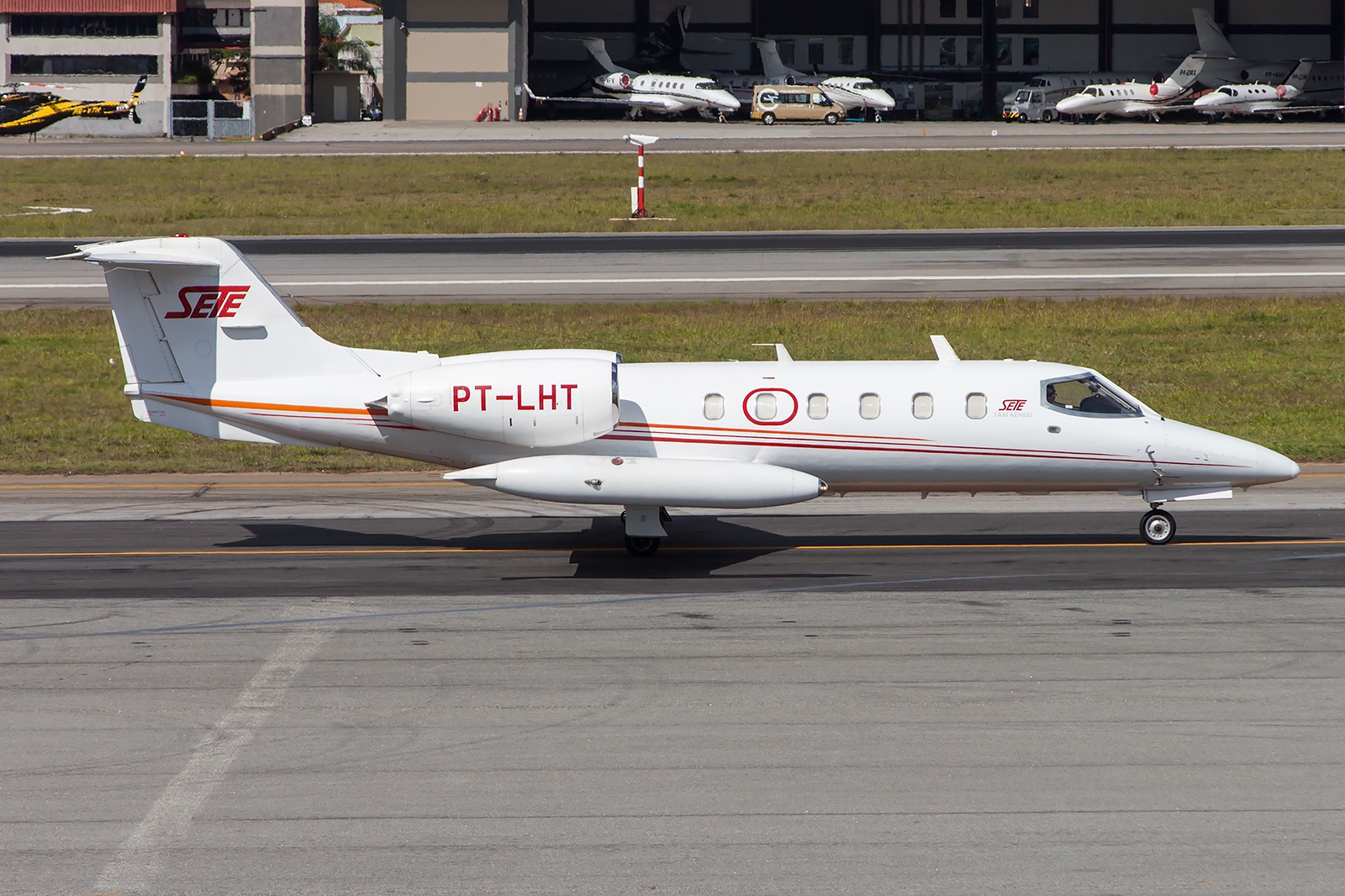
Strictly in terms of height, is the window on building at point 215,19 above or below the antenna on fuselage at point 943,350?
above

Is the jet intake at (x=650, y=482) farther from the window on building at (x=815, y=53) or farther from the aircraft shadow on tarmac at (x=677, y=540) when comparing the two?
the window on building at (x=815, y=53)

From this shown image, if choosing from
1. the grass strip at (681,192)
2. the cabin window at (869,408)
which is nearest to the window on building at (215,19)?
the grass strip at (681,192)

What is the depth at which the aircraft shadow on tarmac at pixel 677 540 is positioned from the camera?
1767 cm

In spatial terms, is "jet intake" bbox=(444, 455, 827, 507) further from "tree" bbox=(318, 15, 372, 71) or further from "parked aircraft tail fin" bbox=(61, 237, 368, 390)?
"tree" bbox=(318, 15, 372, 71)

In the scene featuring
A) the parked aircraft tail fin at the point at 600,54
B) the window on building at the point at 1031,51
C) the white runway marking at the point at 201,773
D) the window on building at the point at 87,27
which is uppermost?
the window on building at the point at 87,27

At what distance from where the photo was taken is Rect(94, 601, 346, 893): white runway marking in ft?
30.1

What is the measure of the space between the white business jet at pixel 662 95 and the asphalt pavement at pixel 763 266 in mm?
52337

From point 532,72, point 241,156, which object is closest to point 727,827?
point 241,156

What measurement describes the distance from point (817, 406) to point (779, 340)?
14.7 m

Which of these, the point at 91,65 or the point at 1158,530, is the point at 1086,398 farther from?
the point at 91,65

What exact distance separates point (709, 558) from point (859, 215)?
35.9 meters

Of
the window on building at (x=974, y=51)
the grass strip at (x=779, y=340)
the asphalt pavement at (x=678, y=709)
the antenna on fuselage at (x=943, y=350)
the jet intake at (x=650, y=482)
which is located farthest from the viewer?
the window on building at (x=974, y=51)

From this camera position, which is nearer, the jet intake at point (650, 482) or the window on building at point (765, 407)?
the jet intake at point (650, 482)

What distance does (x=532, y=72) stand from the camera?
108312 mm
